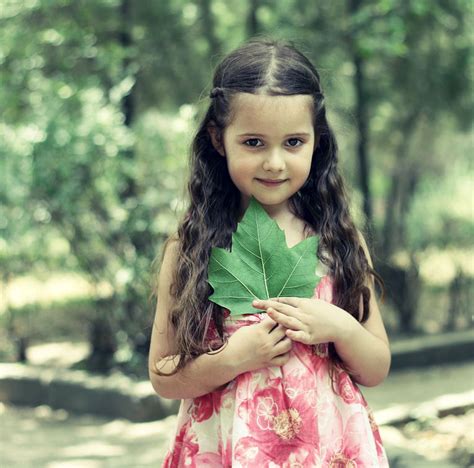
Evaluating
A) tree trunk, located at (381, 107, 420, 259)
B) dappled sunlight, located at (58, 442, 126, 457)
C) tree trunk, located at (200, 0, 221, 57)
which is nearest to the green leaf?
dappled sunlight, located at (58, 442, 126, 457)

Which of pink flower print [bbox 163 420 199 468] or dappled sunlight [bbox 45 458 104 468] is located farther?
dappled sunlight [bbox 45 458 104 468]

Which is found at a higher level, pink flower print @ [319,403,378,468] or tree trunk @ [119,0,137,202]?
tree trunk @ [119,0,137,202]

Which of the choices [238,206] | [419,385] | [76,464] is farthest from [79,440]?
[238,206]

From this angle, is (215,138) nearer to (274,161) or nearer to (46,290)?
(274,161)

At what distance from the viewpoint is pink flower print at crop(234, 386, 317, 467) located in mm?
2029

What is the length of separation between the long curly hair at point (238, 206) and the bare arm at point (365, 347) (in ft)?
0.13

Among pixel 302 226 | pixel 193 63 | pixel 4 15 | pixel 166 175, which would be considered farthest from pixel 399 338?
pixel 302 226

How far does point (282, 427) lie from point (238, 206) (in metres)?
0.57

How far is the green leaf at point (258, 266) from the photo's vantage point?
208 cm

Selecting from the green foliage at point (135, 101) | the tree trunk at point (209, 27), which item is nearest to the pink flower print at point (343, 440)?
the green foliage at point (135, 101)

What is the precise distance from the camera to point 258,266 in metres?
2.11

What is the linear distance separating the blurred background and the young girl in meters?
2.34

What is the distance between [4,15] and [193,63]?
5.28 ft

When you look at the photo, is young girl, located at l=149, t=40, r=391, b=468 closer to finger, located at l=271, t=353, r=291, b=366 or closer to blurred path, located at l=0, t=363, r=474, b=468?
finger, located at l=271, t=353, r=291, b=366
